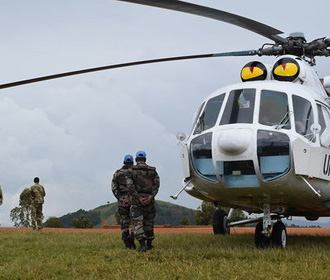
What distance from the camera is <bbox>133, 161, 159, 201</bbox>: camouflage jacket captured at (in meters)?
10.9

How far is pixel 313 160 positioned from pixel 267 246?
186cm

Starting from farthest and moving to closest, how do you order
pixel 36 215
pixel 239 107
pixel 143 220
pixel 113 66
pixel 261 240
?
1. pixel 36 215
2. pixel 143 220
3. pixel 261 240
4. pixel 239 107
5. pixel 113 66

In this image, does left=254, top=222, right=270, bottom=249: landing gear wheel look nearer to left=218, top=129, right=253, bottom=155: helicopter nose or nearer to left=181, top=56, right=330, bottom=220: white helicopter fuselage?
left=181, top=56, right=330, bottom=220: white helicopter fuselage

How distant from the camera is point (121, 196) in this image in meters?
11.5

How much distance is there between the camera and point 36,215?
18.5m

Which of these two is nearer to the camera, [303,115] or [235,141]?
[235,141]

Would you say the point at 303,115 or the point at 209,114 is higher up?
the point at 209,114

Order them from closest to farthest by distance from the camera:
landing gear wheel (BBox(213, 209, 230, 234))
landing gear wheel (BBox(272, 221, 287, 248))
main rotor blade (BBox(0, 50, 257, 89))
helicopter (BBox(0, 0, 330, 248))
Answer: main rotor blade (BBox(0, 50, 257, 89)), helicopter (BBox(0, 0, 330, 248)), landing gear wheel (BBox(272, 221, 287, 248)), landing gear wheel (BBox(213, 209, 230, 234))

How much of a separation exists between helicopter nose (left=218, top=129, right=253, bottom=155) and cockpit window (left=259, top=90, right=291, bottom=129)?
512mm

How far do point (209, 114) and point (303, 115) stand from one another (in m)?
1.64

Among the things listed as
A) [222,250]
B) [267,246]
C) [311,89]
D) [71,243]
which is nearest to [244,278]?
[222,250]

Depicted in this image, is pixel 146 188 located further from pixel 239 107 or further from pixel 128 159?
pixel 239 107

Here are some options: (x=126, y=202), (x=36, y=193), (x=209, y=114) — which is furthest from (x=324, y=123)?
(x=36, y=193)

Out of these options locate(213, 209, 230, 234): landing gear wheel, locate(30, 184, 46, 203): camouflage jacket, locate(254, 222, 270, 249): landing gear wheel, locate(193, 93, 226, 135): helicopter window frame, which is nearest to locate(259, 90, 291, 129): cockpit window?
locate(193, 93, 226, 135): helicopter window frame
